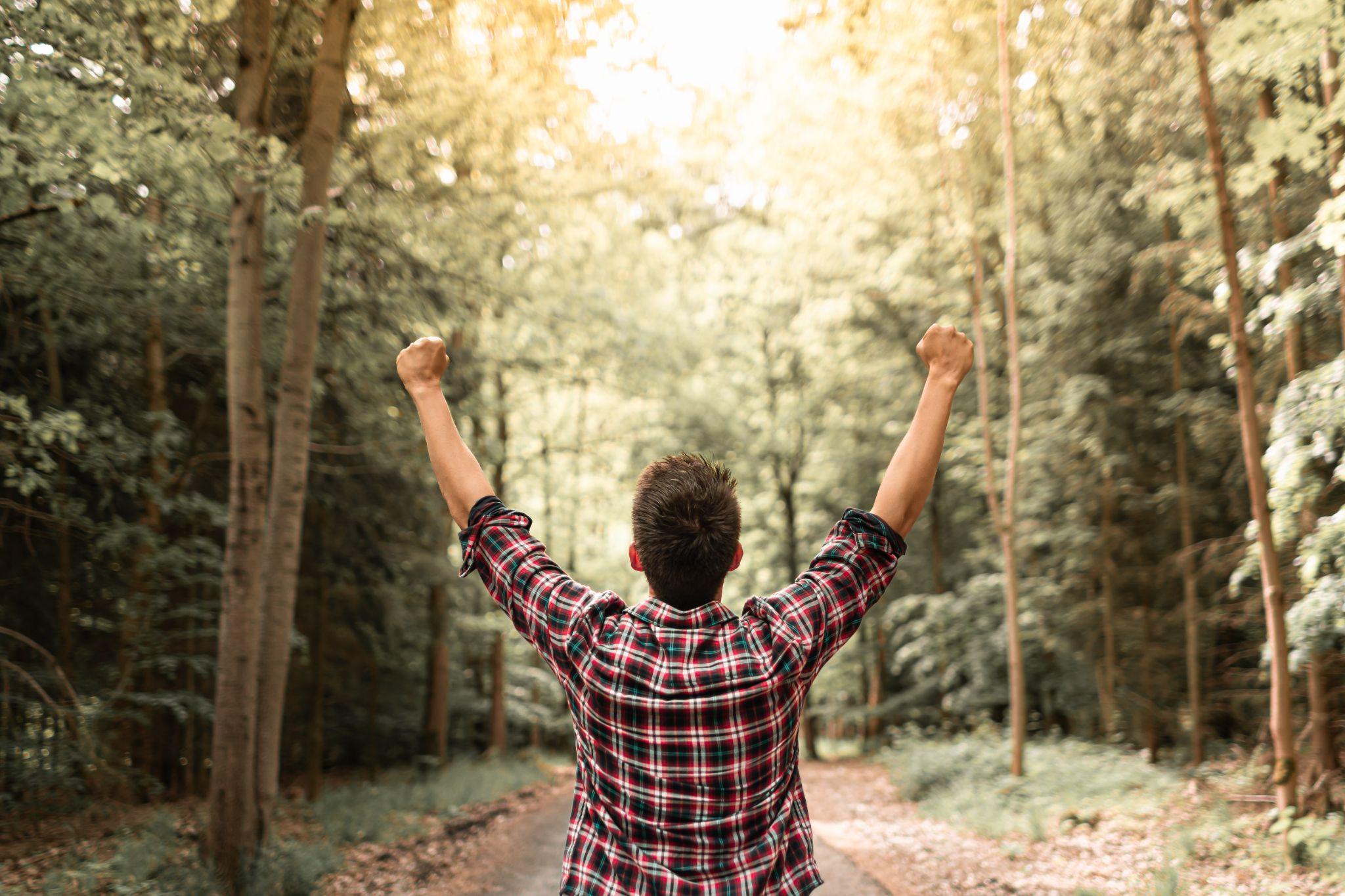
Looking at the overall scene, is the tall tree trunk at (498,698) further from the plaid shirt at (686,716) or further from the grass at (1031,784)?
the plaid shirt at (686,716)

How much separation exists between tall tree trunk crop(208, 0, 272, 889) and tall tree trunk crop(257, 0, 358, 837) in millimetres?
482

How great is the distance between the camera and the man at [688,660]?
1557 millimetres

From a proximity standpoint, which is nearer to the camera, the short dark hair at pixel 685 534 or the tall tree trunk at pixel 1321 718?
the short dark hair at pixel 685 534

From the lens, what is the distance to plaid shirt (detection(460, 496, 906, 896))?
1555 mm

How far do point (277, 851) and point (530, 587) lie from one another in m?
7.23

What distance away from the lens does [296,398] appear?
834cm

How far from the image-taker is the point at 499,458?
17.1 m

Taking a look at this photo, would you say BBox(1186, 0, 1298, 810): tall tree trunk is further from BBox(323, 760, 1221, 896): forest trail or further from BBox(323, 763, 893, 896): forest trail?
BBox(323, 763, 893, 896): forest trail

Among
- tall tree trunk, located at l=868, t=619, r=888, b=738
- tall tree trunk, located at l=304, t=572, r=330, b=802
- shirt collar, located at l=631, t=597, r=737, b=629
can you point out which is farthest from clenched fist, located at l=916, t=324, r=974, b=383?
tall tree trunk, located at l=868, t=619, r=888, b=738

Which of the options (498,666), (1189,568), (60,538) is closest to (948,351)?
(60,538)

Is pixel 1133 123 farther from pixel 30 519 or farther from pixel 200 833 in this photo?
pixel 30 519

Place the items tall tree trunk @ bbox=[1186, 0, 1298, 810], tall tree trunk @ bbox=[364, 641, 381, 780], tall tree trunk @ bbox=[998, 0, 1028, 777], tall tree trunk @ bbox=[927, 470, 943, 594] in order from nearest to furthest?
tall tree trunk @ bbox=[1186, 0, 1298, 810]
tall tree trunk @ bbox=[998, 0, 1028, 777]
tall tree trunk @ bbox=[364, 641, 381, 780]
tall tree trunk @ bbox=[927, 470, 943, 594]

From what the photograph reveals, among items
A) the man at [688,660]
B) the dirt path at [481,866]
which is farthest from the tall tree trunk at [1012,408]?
the man at [688,660]

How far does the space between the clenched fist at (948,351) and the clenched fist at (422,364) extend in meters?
0.97
